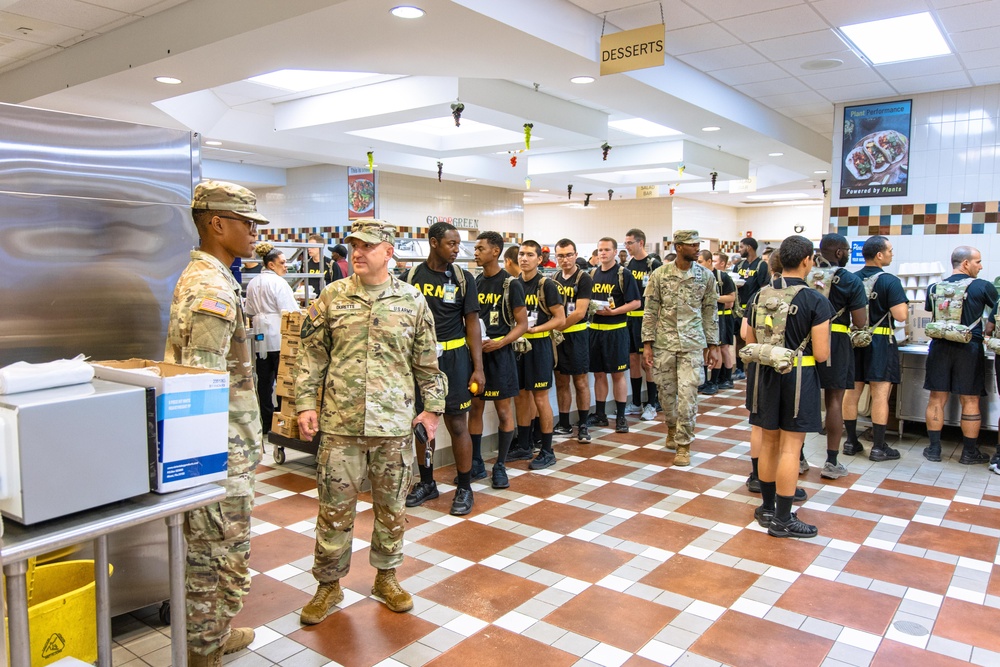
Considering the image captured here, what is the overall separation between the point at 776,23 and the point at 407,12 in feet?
9.41

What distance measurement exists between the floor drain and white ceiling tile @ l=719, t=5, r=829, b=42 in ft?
13.3

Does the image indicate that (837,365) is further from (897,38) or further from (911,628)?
(897,38)

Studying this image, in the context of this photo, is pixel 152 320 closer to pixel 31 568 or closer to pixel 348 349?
pixel 348 349

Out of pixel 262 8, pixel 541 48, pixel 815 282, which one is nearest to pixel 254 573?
pixel 262 8

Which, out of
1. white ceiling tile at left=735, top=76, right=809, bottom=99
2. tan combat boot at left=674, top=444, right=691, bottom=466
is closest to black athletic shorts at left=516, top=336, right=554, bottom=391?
tan combat boot at left=674, top=444, right=691, bottom=466

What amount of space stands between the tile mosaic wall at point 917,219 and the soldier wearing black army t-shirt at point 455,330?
514 centimetres

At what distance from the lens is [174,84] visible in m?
6.18

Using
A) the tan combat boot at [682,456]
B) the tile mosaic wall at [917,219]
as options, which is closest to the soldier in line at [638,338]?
the tan combat boot at [682,456]

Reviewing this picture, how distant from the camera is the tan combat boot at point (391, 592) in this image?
314 centimetres

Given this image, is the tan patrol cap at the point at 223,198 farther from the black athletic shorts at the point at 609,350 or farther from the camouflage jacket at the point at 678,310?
the black athletic shorts at the point at 609,350

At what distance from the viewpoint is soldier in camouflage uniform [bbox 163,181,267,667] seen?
95.1 inches

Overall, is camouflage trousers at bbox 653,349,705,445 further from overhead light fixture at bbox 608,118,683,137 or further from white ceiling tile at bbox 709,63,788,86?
overhead light fixture at bbox 608,118,683,137

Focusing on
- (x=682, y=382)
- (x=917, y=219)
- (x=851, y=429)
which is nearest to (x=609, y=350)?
(x=682, y=382)

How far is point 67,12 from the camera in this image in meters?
5.27
